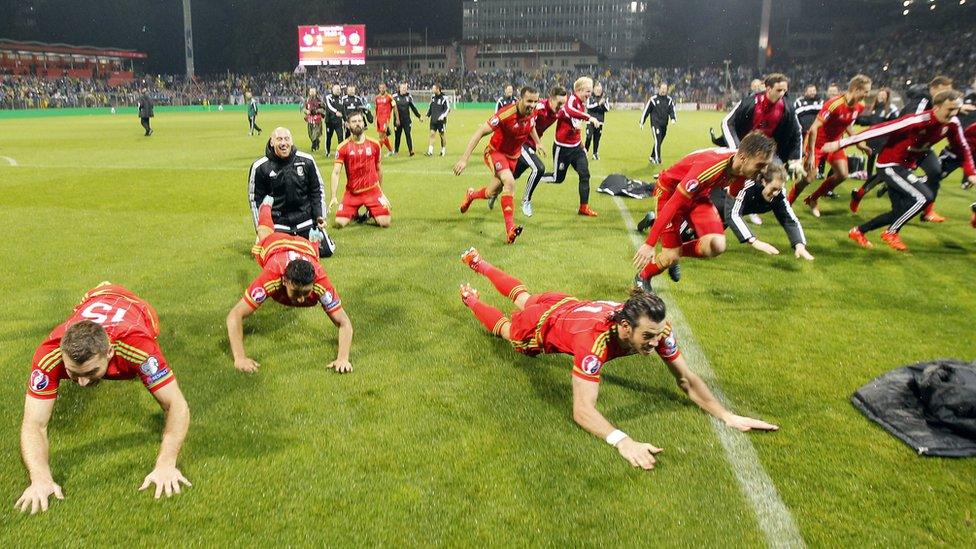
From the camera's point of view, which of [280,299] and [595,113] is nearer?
[280,299]

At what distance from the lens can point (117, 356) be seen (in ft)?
11.8

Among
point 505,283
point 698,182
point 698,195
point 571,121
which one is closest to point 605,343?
point 505,283

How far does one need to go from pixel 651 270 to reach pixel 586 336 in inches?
111

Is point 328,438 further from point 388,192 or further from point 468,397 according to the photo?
point 388,192

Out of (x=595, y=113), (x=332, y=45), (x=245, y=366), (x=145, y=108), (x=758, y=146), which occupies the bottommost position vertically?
(x=245, y=366)

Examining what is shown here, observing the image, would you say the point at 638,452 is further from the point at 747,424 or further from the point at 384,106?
the point at 384,106

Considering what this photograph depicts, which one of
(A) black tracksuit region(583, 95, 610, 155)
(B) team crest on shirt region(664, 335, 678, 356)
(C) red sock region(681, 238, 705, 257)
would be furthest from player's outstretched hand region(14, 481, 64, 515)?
(A) black tracksuit region(583, 95, 610, 155)

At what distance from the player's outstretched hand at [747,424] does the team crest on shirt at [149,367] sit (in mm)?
3492

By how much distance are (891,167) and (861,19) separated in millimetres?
71066

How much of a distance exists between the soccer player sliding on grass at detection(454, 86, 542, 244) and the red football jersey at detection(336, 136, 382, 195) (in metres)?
1.58

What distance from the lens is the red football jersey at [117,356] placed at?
3438 millimetres

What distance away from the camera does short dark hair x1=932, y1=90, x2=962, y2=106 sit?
24.6 feet

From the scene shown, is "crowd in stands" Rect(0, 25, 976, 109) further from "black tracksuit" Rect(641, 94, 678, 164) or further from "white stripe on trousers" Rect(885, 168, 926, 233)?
"white stripe on trousers" Rect(885, 168, 926, 233)

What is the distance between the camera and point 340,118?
60.7 ft
